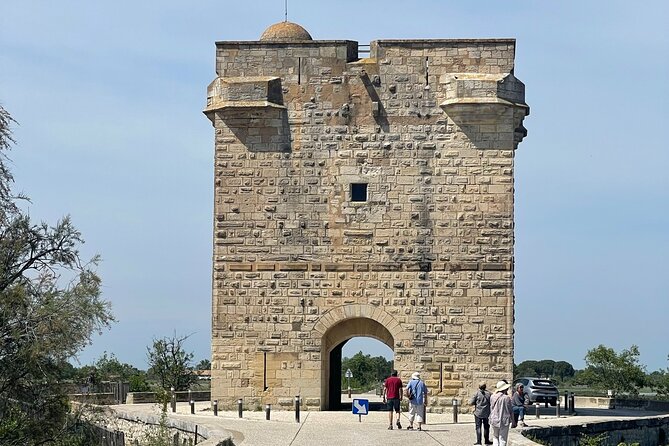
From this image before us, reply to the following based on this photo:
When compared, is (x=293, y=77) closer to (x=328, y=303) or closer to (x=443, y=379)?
(x=328, y=303)

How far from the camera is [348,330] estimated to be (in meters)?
30.6

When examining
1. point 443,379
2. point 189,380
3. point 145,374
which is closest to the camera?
point 443,379

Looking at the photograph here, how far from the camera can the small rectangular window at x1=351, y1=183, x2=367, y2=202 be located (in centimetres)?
3000

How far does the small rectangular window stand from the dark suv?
9.06 metres

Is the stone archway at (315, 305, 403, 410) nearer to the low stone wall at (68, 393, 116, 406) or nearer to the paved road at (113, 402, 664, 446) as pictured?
the paved road at (113, 402, 664, 446)

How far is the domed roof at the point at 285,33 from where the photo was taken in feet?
106

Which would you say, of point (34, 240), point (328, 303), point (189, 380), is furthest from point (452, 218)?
point (189, 380)

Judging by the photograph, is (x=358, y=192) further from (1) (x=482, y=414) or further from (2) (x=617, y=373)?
(2) (x=617, y=373)

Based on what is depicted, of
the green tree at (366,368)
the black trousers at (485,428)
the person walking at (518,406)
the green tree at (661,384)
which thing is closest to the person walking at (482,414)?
the black trousers at (485,428)

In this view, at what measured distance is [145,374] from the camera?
45719 millimetres

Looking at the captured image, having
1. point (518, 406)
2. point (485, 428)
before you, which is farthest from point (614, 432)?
point (485, 428)

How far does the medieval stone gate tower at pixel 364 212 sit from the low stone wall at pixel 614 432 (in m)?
2.88

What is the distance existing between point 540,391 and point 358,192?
974 cm

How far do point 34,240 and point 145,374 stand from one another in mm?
21505
